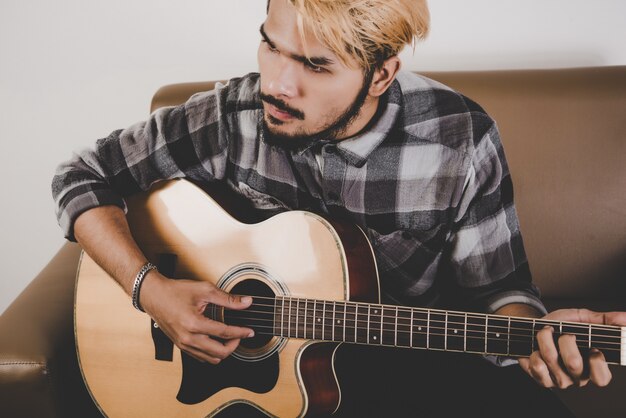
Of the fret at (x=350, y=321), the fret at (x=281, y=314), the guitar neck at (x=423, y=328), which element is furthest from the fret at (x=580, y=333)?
the fret at (x=281, y=314)

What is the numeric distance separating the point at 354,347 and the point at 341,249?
1.08 ft

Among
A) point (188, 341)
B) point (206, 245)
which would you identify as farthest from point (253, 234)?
point (188, 341)

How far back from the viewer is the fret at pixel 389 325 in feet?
2.82

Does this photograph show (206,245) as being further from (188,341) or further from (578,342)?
(578,342)

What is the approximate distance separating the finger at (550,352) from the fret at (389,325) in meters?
0.24

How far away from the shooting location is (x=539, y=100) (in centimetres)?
126

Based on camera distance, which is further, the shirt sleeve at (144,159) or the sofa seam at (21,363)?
the shirt sleeve at (144,159)

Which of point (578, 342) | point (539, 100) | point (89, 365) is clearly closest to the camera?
point (578, 342)

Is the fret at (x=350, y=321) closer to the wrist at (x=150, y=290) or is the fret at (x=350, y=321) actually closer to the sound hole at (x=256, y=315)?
the sound hole at (x=256, y=315)

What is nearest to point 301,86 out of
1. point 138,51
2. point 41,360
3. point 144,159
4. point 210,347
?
point 144,159

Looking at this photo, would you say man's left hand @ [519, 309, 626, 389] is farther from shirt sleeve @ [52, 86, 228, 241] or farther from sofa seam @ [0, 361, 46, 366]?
sofa seam @ [0, 361, 46, 366]

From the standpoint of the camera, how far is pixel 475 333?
0.83 meters

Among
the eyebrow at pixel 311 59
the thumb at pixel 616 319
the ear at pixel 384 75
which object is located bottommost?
the thumb at pixel 616 319

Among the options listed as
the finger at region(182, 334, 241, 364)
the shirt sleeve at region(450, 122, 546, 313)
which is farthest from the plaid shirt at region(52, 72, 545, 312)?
the finger at region(182, 334, 241, 364)
